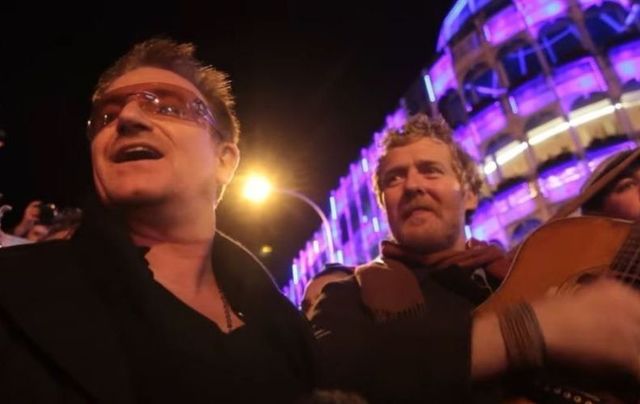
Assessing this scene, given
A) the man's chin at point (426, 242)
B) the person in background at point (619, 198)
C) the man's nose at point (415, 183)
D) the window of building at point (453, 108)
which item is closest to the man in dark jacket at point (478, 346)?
the person in background at point (619, 198)

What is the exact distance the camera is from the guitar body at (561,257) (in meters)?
2.12

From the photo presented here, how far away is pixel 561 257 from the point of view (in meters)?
2.18

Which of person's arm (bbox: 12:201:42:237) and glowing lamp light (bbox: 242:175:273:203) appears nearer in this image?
person's arm (bbox: 12:201:42:237)

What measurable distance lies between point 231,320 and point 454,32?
35363mm

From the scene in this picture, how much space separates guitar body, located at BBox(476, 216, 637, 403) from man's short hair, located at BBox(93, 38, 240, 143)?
125cm

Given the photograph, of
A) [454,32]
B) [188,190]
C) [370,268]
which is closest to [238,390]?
[188,190]

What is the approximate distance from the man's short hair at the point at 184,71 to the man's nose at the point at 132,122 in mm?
256

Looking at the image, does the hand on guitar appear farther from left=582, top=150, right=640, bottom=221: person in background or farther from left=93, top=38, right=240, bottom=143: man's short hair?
left=582, top=150, right=640, bottom=221: person in background

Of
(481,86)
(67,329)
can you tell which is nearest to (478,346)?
(67,329)

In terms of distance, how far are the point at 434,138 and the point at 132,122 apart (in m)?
2.35

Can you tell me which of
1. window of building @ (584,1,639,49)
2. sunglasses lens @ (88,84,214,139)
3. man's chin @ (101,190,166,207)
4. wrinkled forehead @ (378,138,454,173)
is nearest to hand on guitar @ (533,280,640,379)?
man's chin @ (101,190,166,207)

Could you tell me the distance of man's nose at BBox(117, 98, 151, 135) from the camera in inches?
78.3

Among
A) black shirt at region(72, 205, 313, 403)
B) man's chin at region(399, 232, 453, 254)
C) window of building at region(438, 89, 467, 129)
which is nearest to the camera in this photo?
black shirt at region(72, 205, 313, 403)

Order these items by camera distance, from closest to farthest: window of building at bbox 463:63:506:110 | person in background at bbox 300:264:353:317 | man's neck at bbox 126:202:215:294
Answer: man's neck at bbox 126:202:215:294, person in background at bbox 300:264:353:317, window of building at bbox 463:63:506:110
